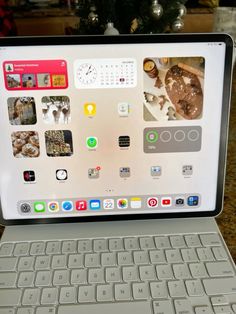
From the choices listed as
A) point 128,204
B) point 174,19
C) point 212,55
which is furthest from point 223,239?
point 174,19

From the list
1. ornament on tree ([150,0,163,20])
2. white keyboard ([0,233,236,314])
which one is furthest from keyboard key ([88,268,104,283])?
ornament on tree ([150,0,163,20])

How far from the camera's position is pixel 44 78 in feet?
1.75

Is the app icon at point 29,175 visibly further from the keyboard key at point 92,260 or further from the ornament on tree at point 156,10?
the ornament on tree at point 156,10

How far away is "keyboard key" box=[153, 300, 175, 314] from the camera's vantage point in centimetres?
44

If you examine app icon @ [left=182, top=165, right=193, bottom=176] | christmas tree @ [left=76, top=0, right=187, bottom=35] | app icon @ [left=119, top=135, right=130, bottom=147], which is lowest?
app icon @ [left=182, top=165, right=193, bottom=176]

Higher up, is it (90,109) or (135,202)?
(90,109)

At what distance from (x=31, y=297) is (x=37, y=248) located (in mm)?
91

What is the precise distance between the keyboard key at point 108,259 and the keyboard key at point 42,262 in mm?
74

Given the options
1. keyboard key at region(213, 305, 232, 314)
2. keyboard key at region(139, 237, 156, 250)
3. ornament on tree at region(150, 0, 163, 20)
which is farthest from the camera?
ornament on tree at region(150, 0, 163, 20)

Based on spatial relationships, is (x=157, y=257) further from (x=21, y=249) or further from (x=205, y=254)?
(x=21, y=249)

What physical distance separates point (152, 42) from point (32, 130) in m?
0.21

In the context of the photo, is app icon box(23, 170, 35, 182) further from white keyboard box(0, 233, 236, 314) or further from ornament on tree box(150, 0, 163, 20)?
ornament on tree box(150, 0, 163, 20)

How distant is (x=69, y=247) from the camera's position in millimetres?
538

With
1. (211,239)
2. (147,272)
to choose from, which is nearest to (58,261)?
(147,272)
